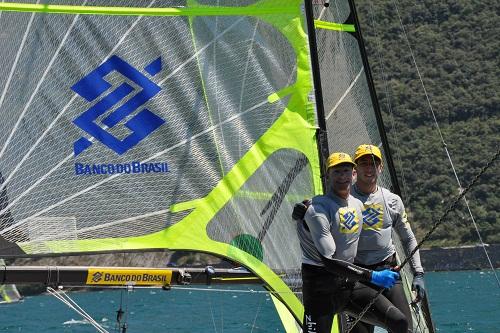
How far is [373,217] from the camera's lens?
21.3ft

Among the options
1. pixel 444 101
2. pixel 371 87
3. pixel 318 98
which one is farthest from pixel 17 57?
pixel 444 101

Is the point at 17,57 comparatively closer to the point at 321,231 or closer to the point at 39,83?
the point at 39,83

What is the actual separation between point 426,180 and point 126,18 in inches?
1648

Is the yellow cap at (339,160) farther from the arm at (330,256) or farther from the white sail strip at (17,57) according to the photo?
the white sail strip at (17,57)

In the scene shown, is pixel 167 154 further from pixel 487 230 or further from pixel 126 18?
pixel 487 230

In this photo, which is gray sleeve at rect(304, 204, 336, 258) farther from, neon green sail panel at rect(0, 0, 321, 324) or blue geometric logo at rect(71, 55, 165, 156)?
blue geometric logo at rect(71, 55, 165, 156)

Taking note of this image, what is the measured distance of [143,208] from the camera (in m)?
7.82

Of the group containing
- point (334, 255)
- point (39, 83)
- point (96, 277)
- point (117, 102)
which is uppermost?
point (39, 83)

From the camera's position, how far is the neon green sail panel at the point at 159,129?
25.4 feet

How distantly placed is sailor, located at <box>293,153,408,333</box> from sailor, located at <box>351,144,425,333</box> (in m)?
0.15

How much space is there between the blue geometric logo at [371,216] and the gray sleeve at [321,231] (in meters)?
0.35

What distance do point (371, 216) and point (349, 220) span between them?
27 cm

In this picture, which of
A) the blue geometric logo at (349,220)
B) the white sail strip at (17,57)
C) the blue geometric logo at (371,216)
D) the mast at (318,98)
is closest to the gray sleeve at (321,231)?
the blue geometric logo at (349,220)

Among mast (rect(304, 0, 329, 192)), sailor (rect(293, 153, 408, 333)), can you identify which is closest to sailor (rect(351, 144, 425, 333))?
sailor (rect(293, 153, 408, 333))
